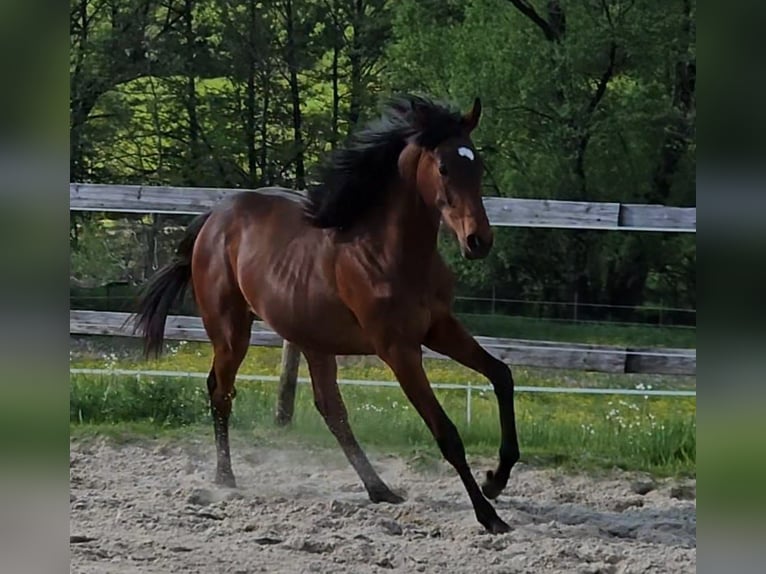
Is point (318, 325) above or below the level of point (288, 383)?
above

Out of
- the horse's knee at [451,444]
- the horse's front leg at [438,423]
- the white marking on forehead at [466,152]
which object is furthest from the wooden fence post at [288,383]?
the white marking on forehead at [466,152]

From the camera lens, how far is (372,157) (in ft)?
7.93

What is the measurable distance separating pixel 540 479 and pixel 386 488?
0.37 metres

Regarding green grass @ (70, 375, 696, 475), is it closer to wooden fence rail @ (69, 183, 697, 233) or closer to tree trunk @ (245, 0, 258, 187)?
wooden fence rail @ (69, 183, 697, 233)

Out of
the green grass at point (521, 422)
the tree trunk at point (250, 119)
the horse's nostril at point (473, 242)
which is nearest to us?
the horse's nostril at point (473, 242)

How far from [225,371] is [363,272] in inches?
17.3

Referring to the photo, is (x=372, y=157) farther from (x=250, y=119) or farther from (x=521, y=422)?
(x=521, y=422)

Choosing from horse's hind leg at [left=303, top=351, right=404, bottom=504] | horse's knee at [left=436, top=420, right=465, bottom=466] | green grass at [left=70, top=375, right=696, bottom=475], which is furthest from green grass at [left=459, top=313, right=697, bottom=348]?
horse's hind leg at [left=303, top=351, right=404, bottom=504]

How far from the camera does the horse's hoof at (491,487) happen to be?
95.0 inches

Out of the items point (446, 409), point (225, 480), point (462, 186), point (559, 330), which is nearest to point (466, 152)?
point (462, 186)

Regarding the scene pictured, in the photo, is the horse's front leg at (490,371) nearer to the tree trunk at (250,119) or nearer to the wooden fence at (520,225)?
the wooden fence at (520,225)

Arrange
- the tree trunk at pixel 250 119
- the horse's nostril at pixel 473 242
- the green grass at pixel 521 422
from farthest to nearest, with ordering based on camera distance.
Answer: the tree trunk at pixel 250 119
the green grass at pixel 521 422
the horse's nostril at pixel 473 242
